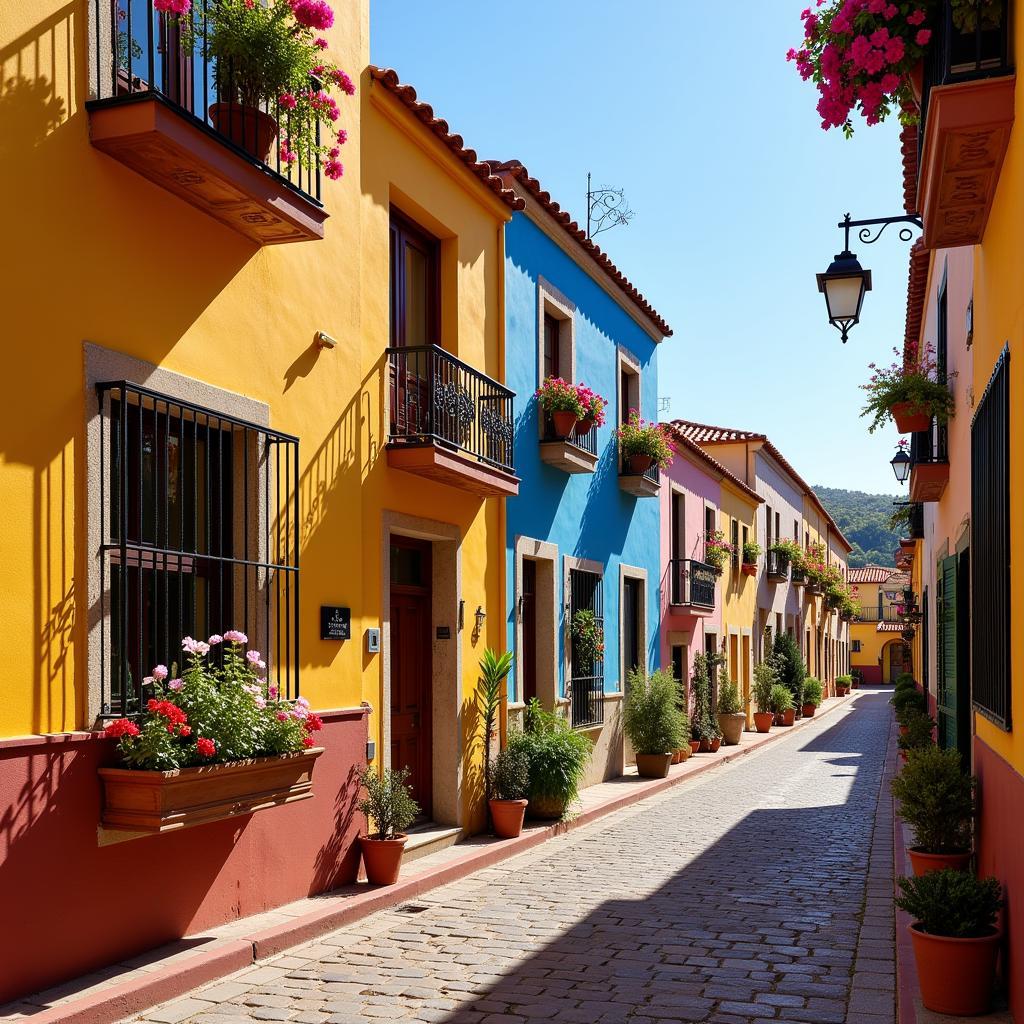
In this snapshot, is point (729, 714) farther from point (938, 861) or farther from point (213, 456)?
point (213, 456)

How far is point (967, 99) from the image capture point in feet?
16.2

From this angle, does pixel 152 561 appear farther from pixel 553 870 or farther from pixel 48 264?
pixel 553 870

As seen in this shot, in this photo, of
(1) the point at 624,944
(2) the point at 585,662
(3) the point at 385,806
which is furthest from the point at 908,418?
(3) the point at 385,806

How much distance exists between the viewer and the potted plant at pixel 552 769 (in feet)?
37.6

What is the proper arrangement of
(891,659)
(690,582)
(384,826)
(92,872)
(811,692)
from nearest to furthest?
(92,872) → (384,826) → (690,582) → (811,692) → (891,659)

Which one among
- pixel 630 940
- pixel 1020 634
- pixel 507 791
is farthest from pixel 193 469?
pixel 507 791

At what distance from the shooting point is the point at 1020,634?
5.02m

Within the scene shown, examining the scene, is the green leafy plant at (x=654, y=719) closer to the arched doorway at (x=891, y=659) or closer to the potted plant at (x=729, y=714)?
the potted plant at (x=729, y=714)

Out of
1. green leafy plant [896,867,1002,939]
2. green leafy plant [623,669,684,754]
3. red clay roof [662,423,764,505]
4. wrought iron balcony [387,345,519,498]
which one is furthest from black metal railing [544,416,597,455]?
green leafy plant [896,867,1002,939]

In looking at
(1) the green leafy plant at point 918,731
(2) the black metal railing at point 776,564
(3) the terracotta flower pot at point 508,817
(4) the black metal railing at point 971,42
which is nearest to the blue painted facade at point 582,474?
(3) the terracotta flower pot at point 508,817

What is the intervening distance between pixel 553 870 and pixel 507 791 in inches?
59.8

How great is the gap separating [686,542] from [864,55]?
1650 centimetres

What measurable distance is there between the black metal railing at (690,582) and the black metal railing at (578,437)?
5.78 metres

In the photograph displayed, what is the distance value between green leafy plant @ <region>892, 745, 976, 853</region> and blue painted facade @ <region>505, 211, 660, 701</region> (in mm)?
5077
